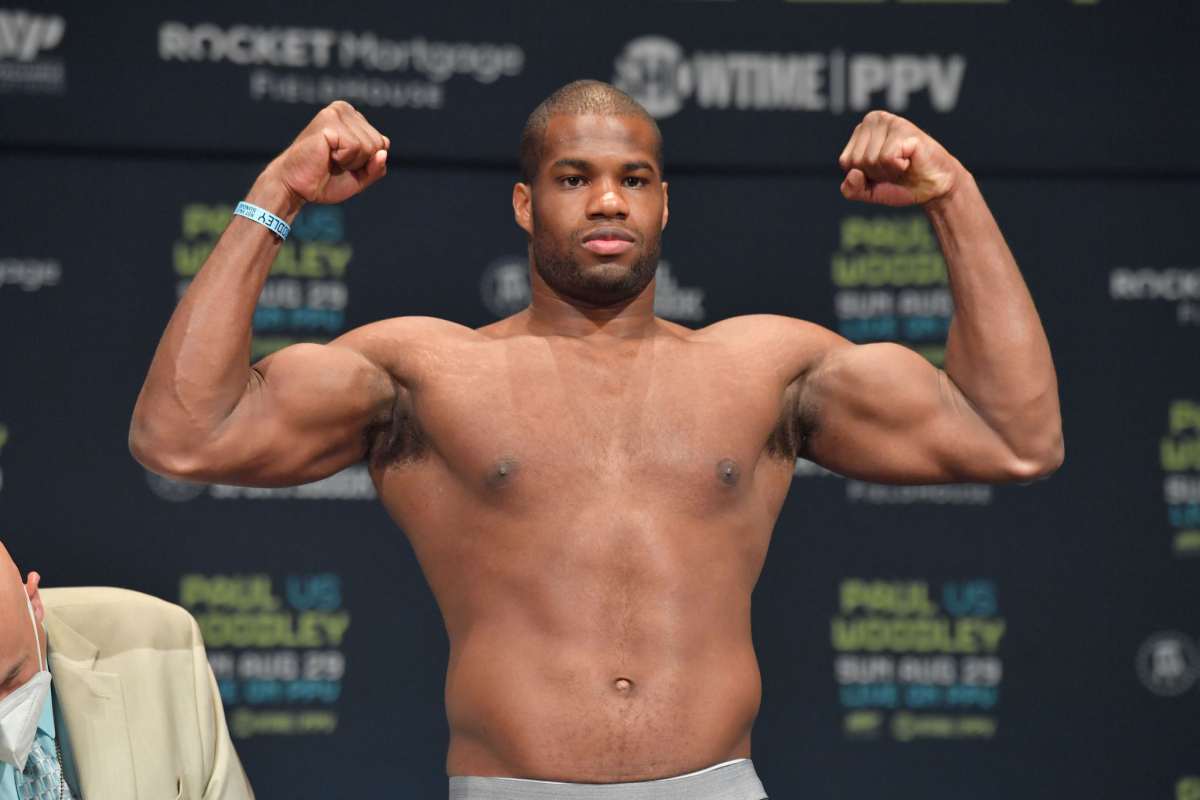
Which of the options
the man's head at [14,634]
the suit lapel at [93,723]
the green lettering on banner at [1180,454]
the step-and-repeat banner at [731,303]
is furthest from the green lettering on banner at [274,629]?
the green lettering on banner at [1180,454]

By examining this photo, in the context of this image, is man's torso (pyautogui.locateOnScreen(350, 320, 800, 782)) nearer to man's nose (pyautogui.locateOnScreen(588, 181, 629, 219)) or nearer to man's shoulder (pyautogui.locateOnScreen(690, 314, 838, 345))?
man's shoulder (pyautogui.locateOnScreen(690, 314, 838, 345))

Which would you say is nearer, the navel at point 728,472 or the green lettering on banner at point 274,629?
the navel at point 728,472

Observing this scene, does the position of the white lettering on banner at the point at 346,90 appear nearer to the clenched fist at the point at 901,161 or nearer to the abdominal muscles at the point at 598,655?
the clenched fist at the point at 901,161

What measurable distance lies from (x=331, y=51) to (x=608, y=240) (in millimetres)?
1341

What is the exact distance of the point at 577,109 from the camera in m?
1.87

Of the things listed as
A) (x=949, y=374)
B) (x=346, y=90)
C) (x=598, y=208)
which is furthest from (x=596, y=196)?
(x=346, y=90)

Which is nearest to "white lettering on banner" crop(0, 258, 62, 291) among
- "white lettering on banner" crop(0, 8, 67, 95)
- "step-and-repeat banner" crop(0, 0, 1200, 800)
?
"step-and-repeat banner" crop(0, 0, 1200, 800)

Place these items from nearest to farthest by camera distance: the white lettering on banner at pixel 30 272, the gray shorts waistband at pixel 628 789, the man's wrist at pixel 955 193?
the gray shorts waistband at pixel 628 789
the man's wrist at pixel 955 193
the white lettering on banner at pixel 30 272

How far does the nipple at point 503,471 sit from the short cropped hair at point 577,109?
17.9 inches

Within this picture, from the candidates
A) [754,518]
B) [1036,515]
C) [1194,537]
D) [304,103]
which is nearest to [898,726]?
[1036,515]

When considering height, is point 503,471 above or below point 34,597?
above

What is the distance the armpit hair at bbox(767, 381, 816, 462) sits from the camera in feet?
6.08

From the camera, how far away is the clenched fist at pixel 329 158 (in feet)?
5.64

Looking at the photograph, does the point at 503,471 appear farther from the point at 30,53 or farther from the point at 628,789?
the point at 30,53
